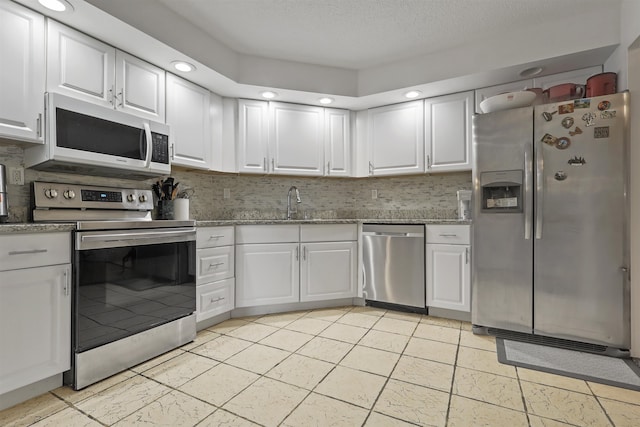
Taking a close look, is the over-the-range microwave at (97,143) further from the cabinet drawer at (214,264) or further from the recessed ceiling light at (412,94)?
the recessed ceiling light at (412,94)

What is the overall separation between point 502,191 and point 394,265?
3.71 feet

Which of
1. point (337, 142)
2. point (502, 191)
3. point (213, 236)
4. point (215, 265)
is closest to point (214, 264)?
point (215, 265)

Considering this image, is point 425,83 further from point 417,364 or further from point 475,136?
point 417,364

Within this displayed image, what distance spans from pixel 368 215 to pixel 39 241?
2.99m

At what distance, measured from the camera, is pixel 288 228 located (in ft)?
9.95

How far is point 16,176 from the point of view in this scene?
6.64ft

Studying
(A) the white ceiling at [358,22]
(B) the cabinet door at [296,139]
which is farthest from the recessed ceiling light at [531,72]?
(B) the cabinet door at [296,139]

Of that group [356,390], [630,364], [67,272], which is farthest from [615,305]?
[67,272]

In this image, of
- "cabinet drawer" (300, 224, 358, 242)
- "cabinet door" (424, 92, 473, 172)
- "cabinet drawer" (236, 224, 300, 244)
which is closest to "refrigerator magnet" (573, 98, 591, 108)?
"cabinet door" (424, 92, 473, 172)

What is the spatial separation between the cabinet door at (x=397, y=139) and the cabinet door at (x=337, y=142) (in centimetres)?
25

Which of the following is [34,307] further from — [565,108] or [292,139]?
[565,108]

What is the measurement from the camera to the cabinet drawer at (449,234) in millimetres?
2808

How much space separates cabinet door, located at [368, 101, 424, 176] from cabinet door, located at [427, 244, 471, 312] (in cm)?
90

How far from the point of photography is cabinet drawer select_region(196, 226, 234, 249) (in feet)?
8.43
